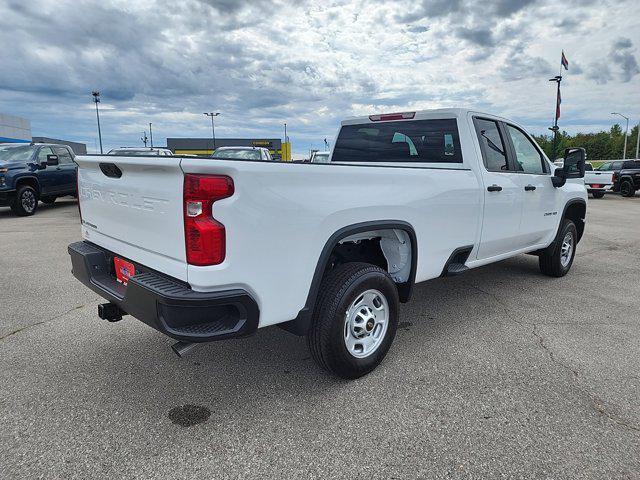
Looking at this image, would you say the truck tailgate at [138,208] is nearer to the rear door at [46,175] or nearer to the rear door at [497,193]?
the rear door at [497,193]

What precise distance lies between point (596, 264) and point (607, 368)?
13.6 ft

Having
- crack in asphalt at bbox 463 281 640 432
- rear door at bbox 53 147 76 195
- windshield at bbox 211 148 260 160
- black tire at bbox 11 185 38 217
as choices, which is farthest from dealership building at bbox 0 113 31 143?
crack in asphalt at bbox 463 281 640 432

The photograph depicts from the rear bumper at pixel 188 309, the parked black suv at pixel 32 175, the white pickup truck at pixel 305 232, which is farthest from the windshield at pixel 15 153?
the rear bumper at pixel 188 309

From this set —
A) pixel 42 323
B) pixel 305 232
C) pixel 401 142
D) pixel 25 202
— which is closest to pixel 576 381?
pixel 305 232

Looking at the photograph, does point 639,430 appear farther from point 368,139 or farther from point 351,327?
point 368,139

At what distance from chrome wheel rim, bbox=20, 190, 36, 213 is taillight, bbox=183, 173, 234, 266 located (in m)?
11.9

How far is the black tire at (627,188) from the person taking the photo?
69.1 ft

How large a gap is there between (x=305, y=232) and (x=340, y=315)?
0.62 meters

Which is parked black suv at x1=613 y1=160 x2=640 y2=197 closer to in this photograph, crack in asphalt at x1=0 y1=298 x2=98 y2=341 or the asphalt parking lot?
the asphalt parking lot

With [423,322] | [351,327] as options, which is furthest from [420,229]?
[423,322]

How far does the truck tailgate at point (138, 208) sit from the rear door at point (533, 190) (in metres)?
3.61

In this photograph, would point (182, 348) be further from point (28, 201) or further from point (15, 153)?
point (15, 153)

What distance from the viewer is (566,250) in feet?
19.7

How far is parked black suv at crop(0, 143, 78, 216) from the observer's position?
452 inches
